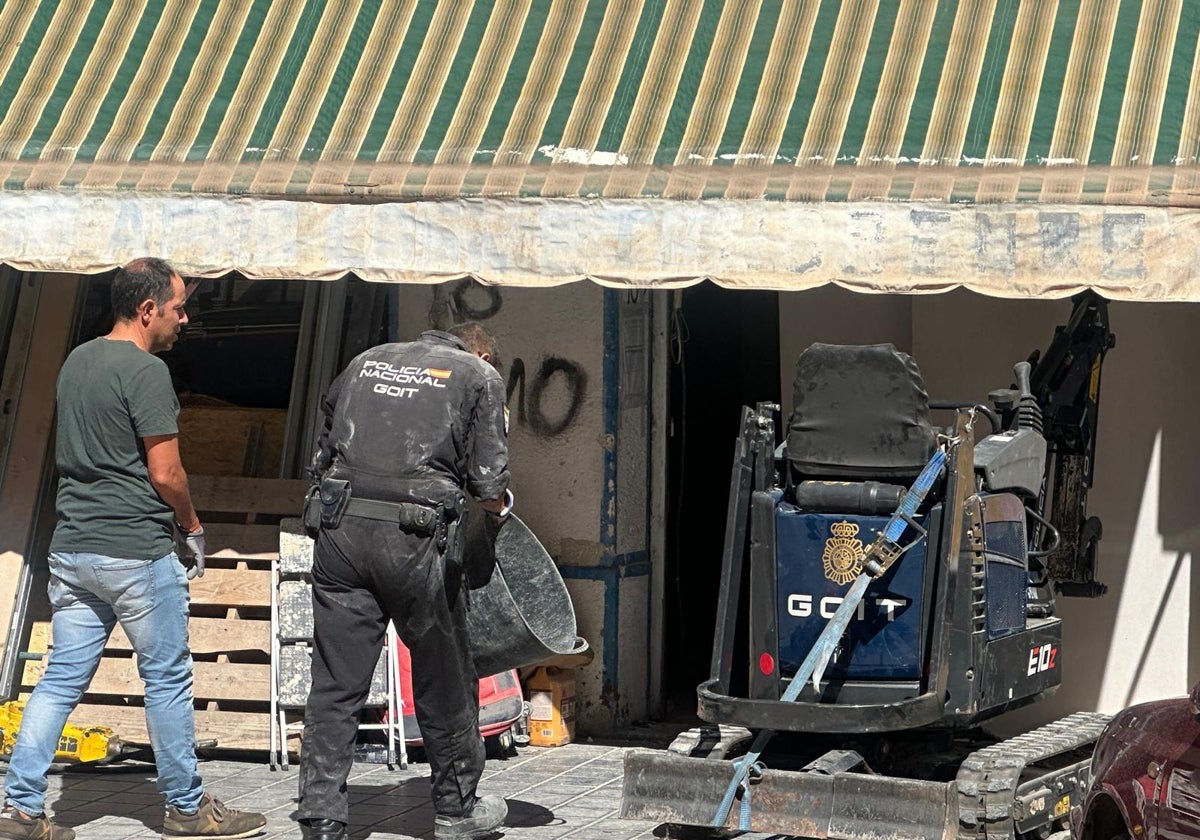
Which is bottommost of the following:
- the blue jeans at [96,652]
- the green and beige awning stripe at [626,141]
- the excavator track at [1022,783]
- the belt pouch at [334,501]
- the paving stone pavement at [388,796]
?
the paving stone pavement at [388,796]

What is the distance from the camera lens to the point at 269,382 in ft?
31.0

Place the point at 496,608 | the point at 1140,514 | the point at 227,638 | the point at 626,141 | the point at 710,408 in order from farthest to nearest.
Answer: the point at 710,408
the point at 227,638
the point at 1140,514
the point at 626,141
the point at 496,608

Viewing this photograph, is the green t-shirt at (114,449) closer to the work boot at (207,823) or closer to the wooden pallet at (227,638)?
the work boot at (207,823)

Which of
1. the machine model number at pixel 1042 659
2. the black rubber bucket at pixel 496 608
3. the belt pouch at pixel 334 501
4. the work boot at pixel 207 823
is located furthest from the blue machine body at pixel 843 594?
the work boot at pixel 207 823

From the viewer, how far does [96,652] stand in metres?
6.84

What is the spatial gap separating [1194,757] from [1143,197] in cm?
271

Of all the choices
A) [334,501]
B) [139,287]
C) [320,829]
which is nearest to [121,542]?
[334,501]

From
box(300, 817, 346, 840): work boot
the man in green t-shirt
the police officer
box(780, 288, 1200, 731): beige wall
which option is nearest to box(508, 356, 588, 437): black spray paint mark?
box(780, 288, 1200, 731): beige wall

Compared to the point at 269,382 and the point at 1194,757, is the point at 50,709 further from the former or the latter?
the point at 1194,757

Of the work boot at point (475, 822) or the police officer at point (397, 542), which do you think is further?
the work boot at point (475, 822)

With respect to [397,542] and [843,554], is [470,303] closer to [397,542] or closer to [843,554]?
[397,542]

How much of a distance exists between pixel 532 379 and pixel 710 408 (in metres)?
2.05

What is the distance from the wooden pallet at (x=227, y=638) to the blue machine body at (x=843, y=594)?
275 centimetres

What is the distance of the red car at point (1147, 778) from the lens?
5.04 m
